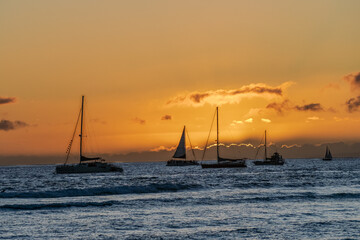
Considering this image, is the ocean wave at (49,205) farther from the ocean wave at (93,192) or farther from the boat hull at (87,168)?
the boat hull at (87,168)

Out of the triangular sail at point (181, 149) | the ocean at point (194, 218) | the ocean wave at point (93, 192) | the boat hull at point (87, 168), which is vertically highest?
the triangular sail at point (181, 149)

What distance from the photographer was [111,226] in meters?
28.0

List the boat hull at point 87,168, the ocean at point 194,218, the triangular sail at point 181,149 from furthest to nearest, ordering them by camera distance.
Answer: the triangular sail at point 181,149 < the boat hull at point 87,168 < the ocean at point 194,218

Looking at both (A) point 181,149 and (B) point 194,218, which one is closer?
(B) point 194,218

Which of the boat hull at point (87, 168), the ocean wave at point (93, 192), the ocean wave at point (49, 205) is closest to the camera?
the ocean wave at point (49, 205)

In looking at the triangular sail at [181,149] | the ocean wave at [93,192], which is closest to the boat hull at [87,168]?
the ocean wave at [93,192]

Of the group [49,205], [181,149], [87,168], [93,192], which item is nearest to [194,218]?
[49,205]

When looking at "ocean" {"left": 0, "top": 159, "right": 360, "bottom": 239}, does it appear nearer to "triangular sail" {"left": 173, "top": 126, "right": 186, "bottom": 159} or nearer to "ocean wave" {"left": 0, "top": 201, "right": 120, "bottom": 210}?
"ocean wave" {"left": 0, "top": 201, "right": 120, "bottom": 210}

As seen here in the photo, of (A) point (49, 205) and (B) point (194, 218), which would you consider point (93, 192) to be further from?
(B) point (194, 218)

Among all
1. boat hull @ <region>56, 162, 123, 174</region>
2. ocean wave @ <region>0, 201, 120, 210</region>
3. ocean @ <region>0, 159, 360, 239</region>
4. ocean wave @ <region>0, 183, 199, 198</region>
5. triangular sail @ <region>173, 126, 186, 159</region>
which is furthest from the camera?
triangular sail @ <region>173, 126, 186, 159</region>

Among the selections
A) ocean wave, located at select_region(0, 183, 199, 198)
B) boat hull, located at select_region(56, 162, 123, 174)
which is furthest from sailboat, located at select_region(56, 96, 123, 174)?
ocean wave, located at select_region(0, 183, 199, 198)

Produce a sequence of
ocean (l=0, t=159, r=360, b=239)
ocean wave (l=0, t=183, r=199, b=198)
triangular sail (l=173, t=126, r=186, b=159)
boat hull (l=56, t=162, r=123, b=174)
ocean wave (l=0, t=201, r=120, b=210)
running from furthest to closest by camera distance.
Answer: triangular sail (l=173, t=126, r=186, b=159) → boat hull (l=56, t=162, r=123, b=174) → ocean wave (l=0, t=183, r=199, b=198) → ocean wave (l=0, t=201, r=120, b=210) → ocean (l=0, t=159, r=360, b=239)

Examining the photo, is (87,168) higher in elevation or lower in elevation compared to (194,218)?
higher

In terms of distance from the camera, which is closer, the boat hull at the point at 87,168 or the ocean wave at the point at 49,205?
the ocean wave at the point at 49,205
